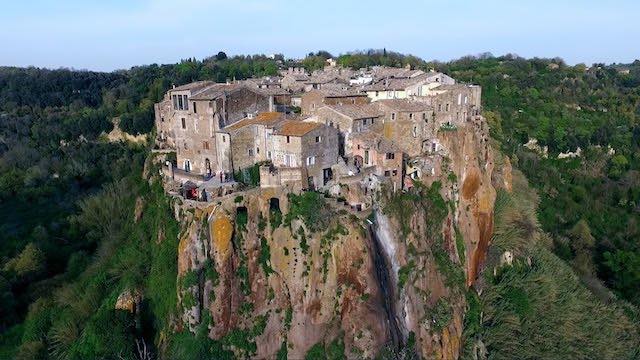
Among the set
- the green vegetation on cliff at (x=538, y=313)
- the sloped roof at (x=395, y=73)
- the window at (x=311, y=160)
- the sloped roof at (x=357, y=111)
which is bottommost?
the green vegetation on cliff at (x=538, y=313)

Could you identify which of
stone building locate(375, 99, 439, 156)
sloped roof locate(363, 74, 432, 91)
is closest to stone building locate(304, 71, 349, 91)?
sloped roof locate(363, 74, 432, 91)

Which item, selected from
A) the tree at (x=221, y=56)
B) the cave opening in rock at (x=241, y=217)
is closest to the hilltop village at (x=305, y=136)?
the cave opening in rock at (x=241, y=217)

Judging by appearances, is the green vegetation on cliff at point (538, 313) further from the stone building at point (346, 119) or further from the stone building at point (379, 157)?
the stone building at point (346, 119)

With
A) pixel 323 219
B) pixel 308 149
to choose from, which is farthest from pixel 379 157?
pixel 323 219

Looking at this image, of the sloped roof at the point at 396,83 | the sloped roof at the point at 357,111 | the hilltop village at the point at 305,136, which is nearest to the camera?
the hilltop village at the point at 305,136

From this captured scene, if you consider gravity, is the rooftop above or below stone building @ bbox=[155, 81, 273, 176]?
above

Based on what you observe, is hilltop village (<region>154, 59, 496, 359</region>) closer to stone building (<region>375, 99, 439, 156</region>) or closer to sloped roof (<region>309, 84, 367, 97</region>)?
stone building (<region>375, 99, 439, 156</region>)
